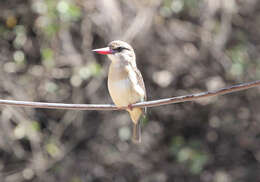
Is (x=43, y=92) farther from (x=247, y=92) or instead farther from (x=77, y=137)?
(x=247, y=92)

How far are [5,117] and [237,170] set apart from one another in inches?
110

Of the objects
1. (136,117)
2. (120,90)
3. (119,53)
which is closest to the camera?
(120,90)

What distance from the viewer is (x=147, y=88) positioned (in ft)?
15.9

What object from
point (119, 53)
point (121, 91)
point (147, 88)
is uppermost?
point (119, 53)

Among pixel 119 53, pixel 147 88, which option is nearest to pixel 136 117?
pixel 119 53

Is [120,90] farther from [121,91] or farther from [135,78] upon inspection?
[135,78]

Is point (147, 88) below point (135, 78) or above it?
below

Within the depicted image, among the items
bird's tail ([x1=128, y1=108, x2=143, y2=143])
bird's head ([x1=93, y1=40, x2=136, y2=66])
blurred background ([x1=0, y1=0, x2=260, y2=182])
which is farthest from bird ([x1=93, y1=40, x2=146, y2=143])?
blurred background ([x1=0, y1=0, x2=260, y2=182])

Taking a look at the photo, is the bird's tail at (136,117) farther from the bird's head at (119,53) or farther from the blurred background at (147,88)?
the blurred background at (147,88)

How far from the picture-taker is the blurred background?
472 centimetres

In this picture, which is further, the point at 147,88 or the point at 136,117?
the point at 147,88

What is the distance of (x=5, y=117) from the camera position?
471 centimetres

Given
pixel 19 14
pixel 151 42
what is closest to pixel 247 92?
pixel 151 42

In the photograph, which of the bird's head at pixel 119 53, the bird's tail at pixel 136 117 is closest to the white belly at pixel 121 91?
the bird's head at pixel 119 53
